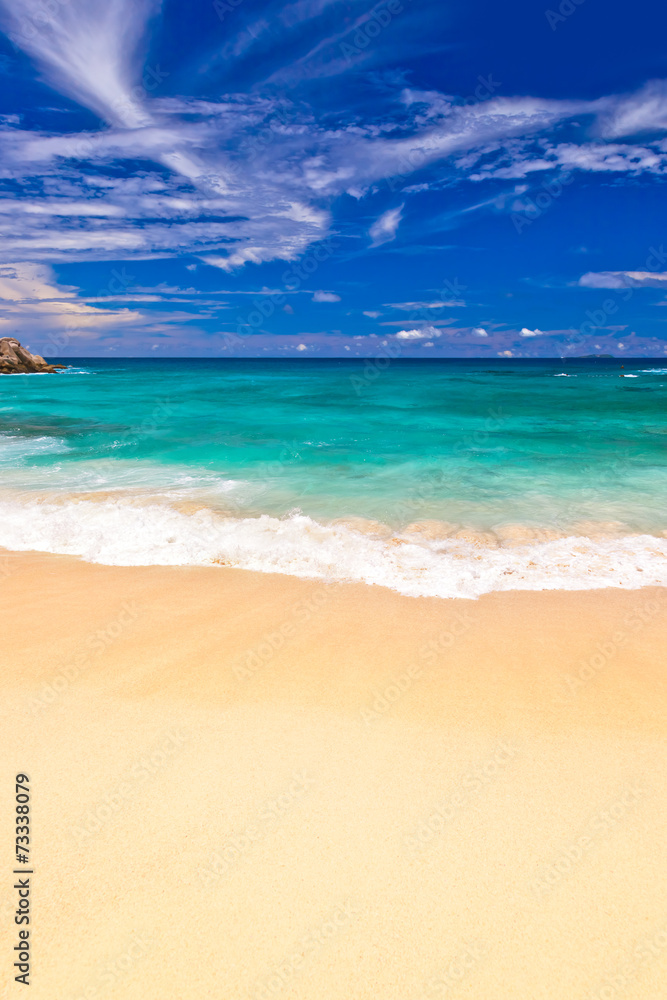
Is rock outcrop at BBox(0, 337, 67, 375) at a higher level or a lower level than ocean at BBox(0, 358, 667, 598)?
higher

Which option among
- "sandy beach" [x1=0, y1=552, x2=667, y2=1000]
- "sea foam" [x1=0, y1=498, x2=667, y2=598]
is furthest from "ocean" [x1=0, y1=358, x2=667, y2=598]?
A: "sandy beach" [x1=0, y1=552, x2=667, y2=1000]

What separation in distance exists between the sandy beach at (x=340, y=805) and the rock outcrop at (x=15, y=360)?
8466 centimetres

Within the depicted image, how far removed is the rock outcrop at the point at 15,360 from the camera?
244 feet

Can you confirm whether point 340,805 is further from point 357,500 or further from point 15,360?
point 15,360

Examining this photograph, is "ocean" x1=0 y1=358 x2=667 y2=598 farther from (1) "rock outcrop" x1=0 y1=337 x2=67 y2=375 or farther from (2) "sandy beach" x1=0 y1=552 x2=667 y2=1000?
(1) "rock outcrop" x1=0 y1=337 x2=67 y2=375

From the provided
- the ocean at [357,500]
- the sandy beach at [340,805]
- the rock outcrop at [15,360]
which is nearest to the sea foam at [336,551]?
the ocean at [357,500]

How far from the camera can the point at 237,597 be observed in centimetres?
691

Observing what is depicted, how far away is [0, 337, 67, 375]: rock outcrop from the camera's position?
74375 millimetres

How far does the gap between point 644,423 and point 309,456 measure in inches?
845

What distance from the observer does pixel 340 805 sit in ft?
11.7

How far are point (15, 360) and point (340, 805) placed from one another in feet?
296

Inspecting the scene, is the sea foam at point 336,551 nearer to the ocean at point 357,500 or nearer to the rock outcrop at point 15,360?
the ocean at point 357,500

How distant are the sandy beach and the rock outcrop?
278 feet

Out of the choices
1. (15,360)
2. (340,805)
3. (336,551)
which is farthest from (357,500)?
(15,360)
